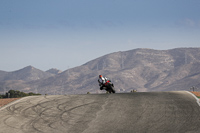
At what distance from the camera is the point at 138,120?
47.5ft

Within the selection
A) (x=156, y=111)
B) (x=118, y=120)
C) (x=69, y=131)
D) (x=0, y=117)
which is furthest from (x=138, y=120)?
(x=0, y=117)

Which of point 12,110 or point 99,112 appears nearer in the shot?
point 99,112

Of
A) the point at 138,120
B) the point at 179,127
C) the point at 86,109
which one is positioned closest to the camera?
the point at 179,127

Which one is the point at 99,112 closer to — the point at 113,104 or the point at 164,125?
the point at 113,104

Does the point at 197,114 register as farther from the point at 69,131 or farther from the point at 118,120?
the point at 69,131

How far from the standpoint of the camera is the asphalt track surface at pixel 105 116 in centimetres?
1342

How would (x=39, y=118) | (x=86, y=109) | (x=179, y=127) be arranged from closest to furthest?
(x=179, y=127), (x=39, y=118), (x=86, y=109)

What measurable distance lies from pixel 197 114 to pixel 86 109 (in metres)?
6.08

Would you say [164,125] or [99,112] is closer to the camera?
[164,125]

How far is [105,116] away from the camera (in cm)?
1570

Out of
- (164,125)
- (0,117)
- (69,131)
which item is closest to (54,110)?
(0,117)

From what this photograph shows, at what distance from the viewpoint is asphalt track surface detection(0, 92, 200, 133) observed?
44.0ft

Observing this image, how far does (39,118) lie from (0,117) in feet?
7.82

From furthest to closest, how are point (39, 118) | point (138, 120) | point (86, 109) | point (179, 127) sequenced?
point (86, 109) < point (39, 118) < point (138, 120) < point (179, 127)
